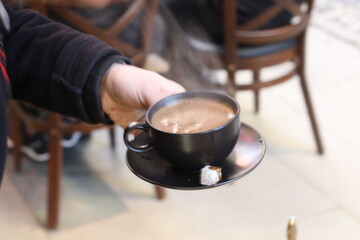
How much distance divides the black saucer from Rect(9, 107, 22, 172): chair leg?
1284 mm

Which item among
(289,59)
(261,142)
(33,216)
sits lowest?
(33,216)

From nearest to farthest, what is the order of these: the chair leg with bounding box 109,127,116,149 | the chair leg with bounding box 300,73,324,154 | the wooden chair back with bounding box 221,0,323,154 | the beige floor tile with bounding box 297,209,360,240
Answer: the beige floor tile with bounding box 297,209,360,240 → the wooden chair back with bounding box 221,0,323,154 → the chair leg with bounding box 300,73,324,154 → the chair leg with bounding box 109,127,116,149

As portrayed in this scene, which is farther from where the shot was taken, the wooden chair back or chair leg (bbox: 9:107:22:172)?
chair leg (bbox: 9:107:22:172)

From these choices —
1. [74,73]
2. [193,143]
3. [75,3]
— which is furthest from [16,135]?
[193,143]

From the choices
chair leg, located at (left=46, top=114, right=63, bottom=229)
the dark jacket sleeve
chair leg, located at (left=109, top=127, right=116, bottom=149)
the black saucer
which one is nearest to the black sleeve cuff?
the dark jacket sleeve

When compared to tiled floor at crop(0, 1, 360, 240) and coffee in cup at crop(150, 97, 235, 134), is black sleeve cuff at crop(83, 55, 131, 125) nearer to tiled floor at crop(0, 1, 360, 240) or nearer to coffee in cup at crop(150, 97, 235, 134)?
coffee in cup at crop(150, 97, 235, 134)

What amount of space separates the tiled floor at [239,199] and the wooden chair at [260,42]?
1.20 feet

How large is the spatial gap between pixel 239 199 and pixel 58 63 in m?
1.22

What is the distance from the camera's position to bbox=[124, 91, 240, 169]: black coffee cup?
802 millimetres

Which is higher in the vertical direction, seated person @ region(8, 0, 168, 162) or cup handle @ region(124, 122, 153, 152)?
cup handle @ region(124, 122, 153, 152)

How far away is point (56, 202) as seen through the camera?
1931 millimetres

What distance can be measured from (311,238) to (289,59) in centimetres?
67

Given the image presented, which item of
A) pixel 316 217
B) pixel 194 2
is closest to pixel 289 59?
pixel 194 2

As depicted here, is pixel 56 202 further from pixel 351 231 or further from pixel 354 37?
pixel 354 37
